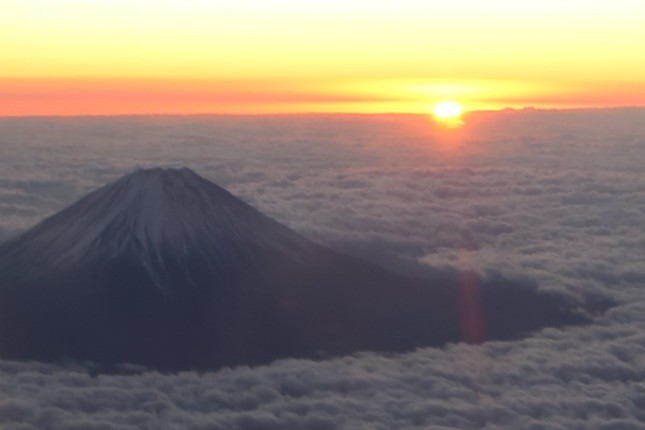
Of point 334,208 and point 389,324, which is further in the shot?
point 334,208

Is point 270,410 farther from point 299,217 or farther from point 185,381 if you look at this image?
point 299,217

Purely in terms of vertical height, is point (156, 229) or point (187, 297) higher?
point (156, 229)

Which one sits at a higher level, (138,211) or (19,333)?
(138,211)

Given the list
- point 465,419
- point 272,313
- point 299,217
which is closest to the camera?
point 465,419

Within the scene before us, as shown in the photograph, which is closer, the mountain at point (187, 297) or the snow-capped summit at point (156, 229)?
the mountain at point (187, 297)

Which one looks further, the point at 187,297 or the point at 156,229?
the point at 156,229

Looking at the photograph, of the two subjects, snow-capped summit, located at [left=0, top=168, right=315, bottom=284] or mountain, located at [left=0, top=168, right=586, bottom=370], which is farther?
snow-capped summit, located at [left=0, top=168, right=315, bottom=284]

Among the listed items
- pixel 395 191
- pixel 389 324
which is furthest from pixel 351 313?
pixel 395 191

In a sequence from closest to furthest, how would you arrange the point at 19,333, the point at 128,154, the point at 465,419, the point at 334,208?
the point at 465,419, the point at 19,333, the point at 334,208, the point at 128,154
